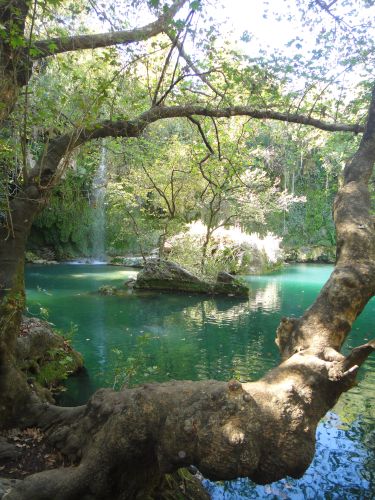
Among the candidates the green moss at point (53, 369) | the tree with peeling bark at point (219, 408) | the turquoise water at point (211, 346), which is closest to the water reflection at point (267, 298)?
the turquoise water at point (211, 346)

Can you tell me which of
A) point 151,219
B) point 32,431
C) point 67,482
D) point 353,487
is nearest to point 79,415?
point 32,431

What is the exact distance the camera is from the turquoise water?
5.17m

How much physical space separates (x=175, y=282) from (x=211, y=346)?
810 centimetres

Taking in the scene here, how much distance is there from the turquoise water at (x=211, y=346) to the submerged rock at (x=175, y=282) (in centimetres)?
84

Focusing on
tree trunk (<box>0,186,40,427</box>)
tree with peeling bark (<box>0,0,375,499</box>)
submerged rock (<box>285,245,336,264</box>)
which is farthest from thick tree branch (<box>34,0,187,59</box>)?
submerged rock (<box>285,245,336,264</box>)

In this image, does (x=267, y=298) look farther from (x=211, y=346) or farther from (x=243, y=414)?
(x=243, y=414)

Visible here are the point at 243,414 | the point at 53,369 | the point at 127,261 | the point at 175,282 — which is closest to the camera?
the point at 243,414

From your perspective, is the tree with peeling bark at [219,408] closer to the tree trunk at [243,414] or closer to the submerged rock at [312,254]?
the tree trunk at [243,414]

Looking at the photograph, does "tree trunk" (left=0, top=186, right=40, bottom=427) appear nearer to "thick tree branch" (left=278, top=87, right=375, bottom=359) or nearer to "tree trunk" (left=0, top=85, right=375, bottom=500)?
"tree trunk" (left=0, top=85, right=375, bottom=500)

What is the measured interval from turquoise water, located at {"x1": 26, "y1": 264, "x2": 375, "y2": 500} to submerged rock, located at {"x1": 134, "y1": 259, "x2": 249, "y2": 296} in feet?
2.76

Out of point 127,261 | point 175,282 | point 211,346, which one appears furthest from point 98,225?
point 211,346

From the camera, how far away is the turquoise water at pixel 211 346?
5172 mm

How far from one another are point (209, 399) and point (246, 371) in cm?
658

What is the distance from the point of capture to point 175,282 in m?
18.8
